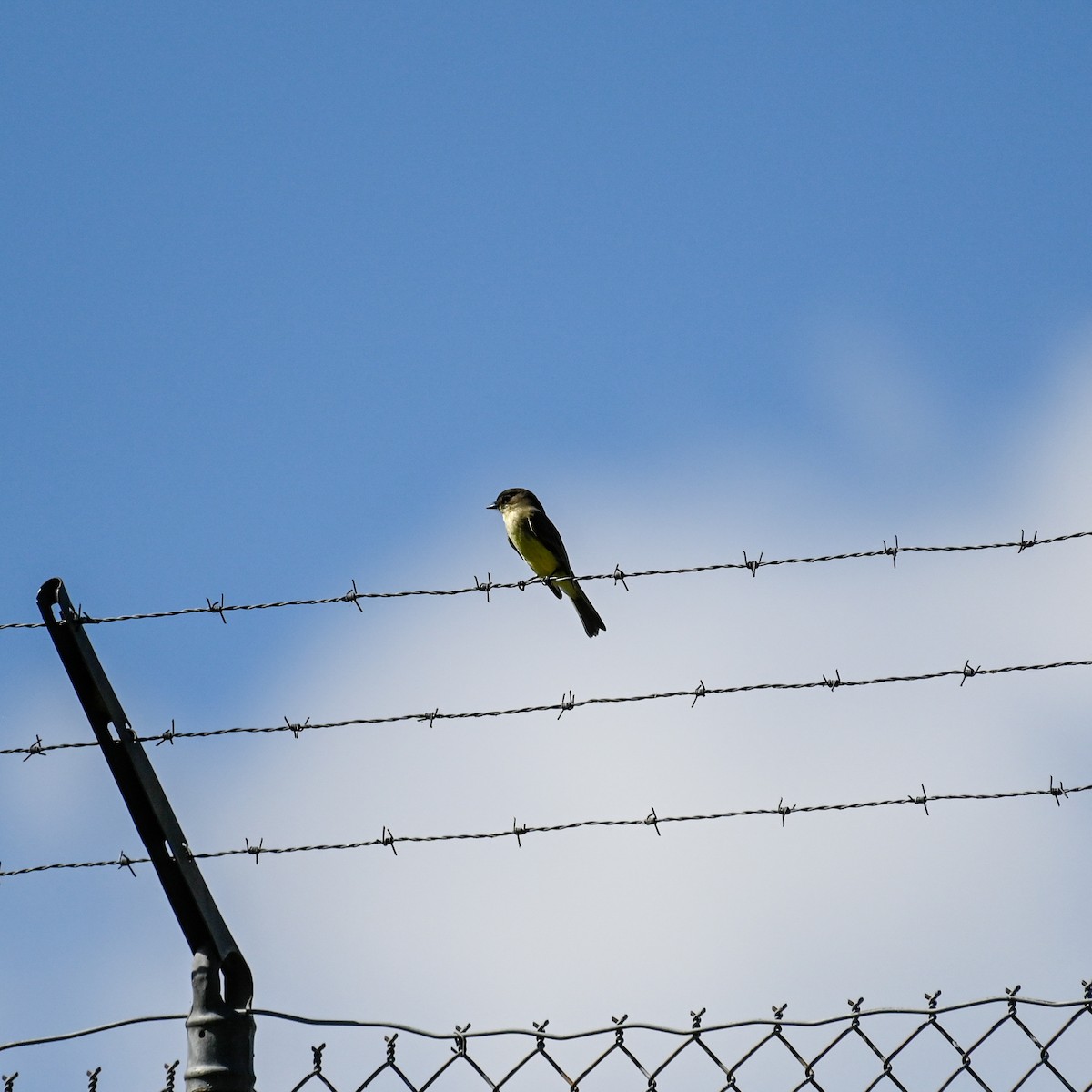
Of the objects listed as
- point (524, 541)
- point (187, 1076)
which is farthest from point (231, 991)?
point (524, 541)

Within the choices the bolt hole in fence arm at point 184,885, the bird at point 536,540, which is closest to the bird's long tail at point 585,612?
the bird at point 536,540

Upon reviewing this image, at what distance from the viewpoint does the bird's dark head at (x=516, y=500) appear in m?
10.4

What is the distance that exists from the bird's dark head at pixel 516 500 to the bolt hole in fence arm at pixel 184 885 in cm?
674

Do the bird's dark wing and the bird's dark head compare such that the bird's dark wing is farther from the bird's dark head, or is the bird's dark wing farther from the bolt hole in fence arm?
the bolt hole in fence arm

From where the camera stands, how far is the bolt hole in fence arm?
348 centimetres

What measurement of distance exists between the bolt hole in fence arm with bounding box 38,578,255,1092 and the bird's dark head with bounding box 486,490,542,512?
6.74m

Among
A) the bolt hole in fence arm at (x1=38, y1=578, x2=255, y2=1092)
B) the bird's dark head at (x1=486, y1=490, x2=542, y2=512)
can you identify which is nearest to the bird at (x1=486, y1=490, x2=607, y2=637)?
the bird's dark head at (x1=486, y1=490, x2=542, y2=512)

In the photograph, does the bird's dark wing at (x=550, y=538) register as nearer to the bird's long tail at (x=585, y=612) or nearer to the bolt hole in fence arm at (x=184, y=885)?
the bird's long tail at (x=585, y=612)

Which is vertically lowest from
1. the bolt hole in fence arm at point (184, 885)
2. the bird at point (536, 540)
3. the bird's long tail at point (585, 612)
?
the bolt hole in fence arm at point (184, 885)

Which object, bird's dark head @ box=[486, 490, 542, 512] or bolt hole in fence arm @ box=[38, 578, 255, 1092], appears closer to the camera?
bolt hole in fence arm @ box=[38, 578, 255, 1092]

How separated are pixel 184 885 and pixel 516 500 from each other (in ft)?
23.1

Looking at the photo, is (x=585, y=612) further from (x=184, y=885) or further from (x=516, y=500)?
(x=184, y=885)

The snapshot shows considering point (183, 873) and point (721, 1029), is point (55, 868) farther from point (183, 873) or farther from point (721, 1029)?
point (721, 1029)

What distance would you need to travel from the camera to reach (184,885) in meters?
3.59
